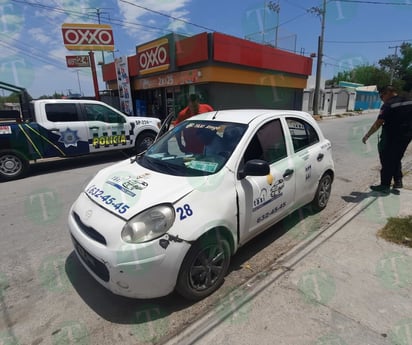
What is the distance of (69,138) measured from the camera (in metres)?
7.11

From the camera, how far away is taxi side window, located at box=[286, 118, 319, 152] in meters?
3.55

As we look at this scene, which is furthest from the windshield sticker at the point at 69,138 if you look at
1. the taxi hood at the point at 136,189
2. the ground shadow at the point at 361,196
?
the ground shadow at the point at 361,196

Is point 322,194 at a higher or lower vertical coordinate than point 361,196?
higher

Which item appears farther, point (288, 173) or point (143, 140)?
point (143, 140)

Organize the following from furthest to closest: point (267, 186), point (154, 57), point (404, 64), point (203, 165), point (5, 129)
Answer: point (404, 64), point (154, 57), point (5, 129), point (267, 186), point (203, 165)

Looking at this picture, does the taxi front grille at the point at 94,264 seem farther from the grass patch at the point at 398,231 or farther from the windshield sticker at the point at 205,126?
the grass patch at the point at 398,231

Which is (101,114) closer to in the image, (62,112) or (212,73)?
(62,112)

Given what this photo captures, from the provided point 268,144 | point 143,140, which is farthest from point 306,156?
point 143,140

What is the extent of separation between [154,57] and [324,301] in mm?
16922

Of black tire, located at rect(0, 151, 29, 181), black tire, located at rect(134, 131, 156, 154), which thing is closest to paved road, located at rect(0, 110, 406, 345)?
black tire, located at rect(0, 151, 29, 181)

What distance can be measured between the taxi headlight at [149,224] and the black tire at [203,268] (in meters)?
0.30

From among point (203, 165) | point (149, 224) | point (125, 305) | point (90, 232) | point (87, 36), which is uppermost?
point (87, 36)

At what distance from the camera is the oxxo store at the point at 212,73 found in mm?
14586

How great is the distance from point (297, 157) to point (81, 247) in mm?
2659
